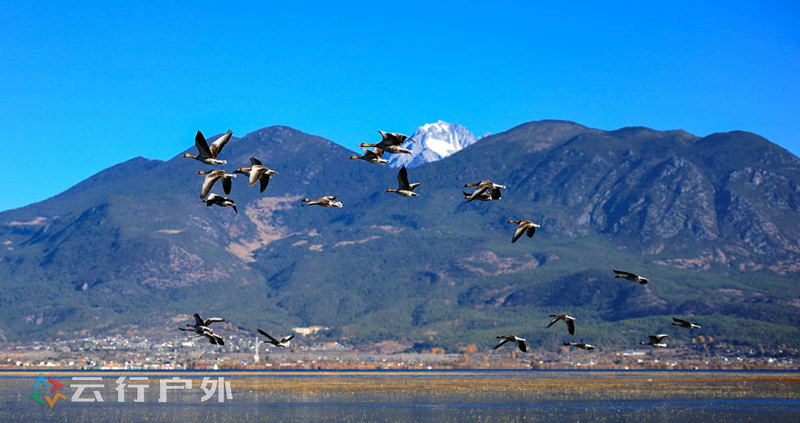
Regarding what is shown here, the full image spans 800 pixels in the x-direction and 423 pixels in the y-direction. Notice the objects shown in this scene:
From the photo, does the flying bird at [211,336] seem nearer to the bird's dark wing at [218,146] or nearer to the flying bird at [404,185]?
the bird's dark wing at [218,146]

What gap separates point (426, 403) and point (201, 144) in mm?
83390

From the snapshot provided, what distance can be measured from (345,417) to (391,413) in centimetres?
753

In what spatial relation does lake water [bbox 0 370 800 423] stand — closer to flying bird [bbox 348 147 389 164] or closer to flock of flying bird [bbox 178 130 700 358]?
flock of flying bird [bbox 178 130 700 358]

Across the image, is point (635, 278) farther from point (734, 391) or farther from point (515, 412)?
point (734, 391)

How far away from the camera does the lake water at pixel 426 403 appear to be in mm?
106875

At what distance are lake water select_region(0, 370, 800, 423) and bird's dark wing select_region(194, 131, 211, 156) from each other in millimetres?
56115

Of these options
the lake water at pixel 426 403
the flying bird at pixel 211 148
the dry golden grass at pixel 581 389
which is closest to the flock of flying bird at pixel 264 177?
the flying bird at pixel 211 148

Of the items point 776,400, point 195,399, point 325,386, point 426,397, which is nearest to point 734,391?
point 776,400

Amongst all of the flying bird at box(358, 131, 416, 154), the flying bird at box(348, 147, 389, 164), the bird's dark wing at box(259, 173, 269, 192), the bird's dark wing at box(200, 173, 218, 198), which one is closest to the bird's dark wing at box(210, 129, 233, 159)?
the bird's dark wing at box(200, 173, 218, 198)

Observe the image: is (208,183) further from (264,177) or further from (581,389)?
(581,389)

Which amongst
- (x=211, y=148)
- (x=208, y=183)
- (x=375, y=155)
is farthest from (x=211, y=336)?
(x=375, y=155)

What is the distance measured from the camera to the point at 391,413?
111500mm

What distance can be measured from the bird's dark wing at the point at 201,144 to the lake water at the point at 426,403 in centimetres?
5611

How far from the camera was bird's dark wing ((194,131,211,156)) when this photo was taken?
5025 centimetres
